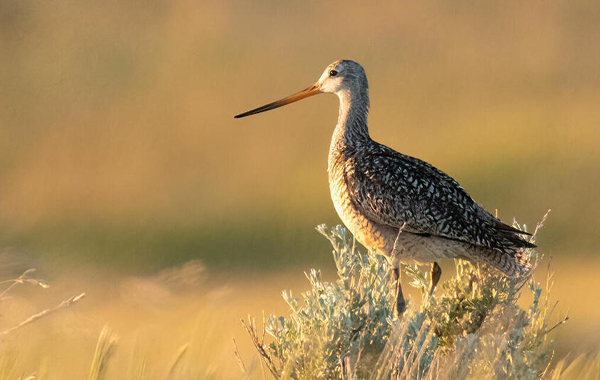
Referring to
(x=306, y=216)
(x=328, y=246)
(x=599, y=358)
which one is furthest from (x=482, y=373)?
(x=306, y=216)

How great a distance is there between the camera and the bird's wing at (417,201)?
6.75 meters

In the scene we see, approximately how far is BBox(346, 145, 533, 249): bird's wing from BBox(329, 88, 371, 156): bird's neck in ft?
1.80

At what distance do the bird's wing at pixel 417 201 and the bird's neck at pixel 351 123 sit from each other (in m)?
0.55

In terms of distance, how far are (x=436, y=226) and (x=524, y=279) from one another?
769 millimetres

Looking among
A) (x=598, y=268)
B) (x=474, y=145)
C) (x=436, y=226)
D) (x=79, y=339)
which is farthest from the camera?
(x=474, y=145)

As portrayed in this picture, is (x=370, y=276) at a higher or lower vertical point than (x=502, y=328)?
higher

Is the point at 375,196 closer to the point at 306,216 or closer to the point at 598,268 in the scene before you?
the point at 598,268

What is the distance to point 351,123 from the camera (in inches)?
325

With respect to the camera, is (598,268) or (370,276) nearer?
(370,276)

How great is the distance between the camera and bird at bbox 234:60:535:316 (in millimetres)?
6617

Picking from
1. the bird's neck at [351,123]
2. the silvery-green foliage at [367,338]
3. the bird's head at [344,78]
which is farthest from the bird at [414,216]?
the bird's head at [344,78]

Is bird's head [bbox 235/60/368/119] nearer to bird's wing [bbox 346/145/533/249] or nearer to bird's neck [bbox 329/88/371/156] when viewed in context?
bird's neck [bbox 329/88/371/156]

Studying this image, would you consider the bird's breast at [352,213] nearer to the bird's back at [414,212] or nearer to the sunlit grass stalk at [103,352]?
the bird's back at [414,212]

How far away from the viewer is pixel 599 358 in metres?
4.46
